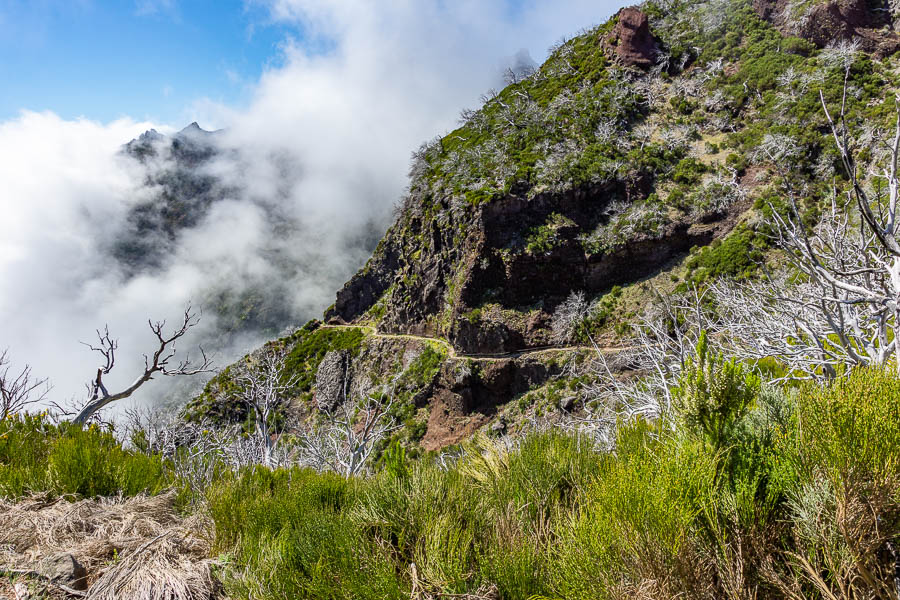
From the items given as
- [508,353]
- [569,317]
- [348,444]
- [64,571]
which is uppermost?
[569,317]

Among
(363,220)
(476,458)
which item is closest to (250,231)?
(363,220)

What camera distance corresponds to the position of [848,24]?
32000mm

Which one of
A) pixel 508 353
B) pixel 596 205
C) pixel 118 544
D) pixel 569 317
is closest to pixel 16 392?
pixel 118 544

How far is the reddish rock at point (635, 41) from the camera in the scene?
42.7 meters

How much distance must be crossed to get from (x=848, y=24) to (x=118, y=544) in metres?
51.2

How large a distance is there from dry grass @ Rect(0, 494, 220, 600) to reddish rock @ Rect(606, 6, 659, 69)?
52.7 meters

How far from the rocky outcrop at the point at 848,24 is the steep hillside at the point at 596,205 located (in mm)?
197

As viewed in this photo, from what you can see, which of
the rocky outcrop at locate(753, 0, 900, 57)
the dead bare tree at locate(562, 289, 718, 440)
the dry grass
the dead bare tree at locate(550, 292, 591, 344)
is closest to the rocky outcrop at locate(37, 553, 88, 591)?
the dry grass

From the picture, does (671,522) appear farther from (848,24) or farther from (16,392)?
(848,24)

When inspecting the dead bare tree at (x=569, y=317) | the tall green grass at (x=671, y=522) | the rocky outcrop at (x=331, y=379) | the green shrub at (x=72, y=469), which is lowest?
the tall green grass at (x=671, y=522)

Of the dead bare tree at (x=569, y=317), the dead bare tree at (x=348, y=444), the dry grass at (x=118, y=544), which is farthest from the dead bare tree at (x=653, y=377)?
the dead bare tree at (x=569, y=317)

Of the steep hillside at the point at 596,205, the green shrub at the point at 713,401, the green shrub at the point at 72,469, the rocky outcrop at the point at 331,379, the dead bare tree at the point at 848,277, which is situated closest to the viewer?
the green shrub at the point at 713,401

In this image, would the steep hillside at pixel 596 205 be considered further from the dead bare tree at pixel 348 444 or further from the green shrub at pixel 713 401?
the green shrub at pixel 713 401

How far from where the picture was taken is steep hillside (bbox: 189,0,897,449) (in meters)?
27.6
